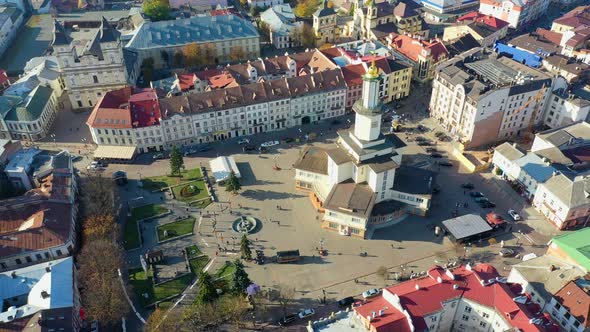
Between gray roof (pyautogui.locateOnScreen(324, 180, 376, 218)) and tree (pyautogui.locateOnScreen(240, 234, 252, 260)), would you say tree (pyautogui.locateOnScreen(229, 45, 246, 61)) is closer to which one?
gray roof (pyautogui.locateOnScreen(324, 180, 376, 218))

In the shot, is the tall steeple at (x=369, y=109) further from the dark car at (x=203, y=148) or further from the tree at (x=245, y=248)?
the dark car at (x=203, y=148)

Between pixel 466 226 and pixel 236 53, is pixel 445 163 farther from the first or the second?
pixel 236 53

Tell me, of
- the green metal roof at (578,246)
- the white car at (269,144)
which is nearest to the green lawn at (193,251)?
the white car at (269,144)

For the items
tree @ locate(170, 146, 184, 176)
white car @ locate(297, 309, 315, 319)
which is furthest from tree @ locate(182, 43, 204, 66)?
white car @ locate(297, 309, 315, 319)

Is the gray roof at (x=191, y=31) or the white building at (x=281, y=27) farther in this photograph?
the white building at (x=281, y=27)

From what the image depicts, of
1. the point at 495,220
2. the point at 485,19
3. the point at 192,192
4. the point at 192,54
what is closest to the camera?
the point at 495,220

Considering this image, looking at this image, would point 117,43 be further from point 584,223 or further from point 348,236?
point 584,223

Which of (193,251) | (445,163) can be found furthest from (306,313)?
(445,163)
